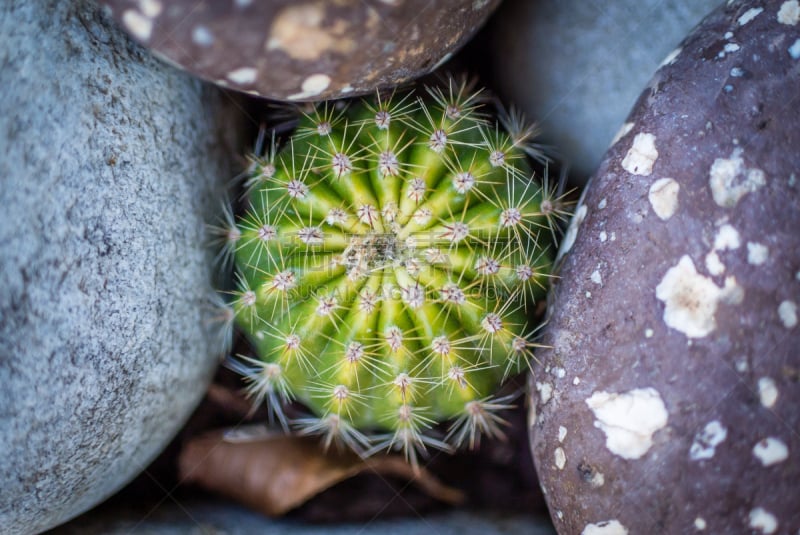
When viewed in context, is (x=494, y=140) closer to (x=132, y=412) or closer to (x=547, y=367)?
(x=547, y=367)

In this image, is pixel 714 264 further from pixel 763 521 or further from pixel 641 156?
pixel 763 521

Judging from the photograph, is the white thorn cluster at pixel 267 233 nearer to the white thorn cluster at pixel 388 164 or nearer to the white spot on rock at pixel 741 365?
the white thorn cluster at pixel 388 164

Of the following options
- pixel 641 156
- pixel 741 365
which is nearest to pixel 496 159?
pixel 641 156

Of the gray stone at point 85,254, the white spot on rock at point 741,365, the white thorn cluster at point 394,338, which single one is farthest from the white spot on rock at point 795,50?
the gray stone at point 85,254

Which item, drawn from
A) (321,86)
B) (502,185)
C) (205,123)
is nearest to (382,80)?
(321,86)

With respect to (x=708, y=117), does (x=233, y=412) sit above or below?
below

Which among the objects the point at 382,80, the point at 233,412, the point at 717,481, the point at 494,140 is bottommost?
the point at 717,481
